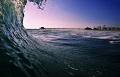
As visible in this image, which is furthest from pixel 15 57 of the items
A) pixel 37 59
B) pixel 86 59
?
pixel 86 59

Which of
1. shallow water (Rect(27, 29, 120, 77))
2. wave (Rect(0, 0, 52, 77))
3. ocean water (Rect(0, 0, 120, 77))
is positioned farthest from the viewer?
shallow water (Rect(27, 29, 120, 77))

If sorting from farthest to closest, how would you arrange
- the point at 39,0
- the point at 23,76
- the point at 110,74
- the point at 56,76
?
1. the point at 39,0
2. the point at 110,74
3. the point at 56,76
4. the point at 23,76

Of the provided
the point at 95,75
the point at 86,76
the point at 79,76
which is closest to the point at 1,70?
the point at 79,76

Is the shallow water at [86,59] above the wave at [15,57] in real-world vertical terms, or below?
below

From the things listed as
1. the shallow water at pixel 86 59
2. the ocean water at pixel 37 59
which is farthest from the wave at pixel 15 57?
the shallow water at pixel 86 59

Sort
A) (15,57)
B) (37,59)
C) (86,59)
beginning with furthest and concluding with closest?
1. (86,59)
2. (37,59)
3. (15,57)

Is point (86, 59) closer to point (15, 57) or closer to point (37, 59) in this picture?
point (37, 59)

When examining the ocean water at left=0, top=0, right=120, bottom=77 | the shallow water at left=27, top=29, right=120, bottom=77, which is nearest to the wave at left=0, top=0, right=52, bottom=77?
the ocean water at left=0, top=0, right=120, bottom=77

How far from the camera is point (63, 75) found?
7.53 feet

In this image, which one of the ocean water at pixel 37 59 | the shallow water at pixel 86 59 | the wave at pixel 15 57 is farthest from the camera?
the shallow water at pixel 86 59

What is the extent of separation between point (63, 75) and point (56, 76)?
24 cm

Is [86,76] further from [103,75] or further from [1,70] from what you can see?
[1,70]

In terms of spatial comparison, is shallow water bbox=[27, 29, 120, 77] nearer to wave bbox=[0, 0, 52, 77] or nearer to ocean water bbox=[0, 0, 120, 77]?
ocean water bbox=[0, 0, 120, 77]

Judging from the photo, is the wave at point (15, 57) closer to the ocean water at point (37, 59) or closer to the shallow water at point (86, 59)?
the ocean water at point (37, 59)
